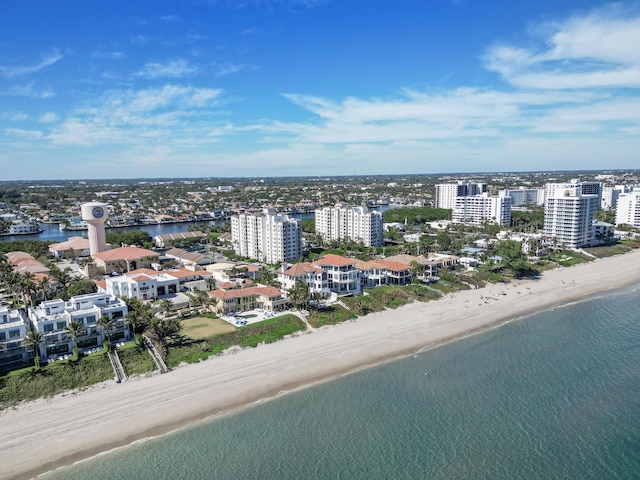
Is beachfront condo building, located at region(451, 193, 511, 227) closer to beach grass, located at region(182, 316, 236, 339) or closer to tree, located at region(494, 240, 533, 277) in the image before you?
tree, located at region(494, 240, 533, 277)

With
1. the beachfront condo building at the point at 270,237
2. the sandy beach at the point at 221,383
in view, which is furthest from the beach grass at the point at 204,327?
the beachfront condo building at the point at 270,237

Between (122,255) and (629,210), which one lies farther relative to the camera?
(629,210)

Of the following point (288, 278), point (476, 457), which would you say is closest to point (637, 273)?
point (288, 278)

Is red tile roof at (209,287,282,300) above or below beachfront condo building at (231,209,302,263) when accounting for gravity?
below

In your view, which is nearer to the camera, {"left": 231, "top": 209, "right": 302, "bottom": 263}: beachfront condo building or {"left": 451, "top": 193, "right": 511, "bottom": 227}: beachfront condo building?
{"left": 231, "top": 209, "right": 302, "bottom": 263}: beachfront condo building

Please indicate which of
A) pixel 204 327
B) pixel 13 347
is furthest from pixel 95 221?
pixel 13 347

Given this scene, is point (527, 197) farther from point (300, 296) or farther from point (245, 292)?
point (245, 292)

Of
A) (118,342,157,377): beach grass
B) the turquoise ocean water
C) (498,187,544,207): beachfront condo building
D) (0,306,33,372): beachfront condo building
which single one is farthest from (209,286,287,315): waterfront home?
(498,187,544,207): beachfront condo building
